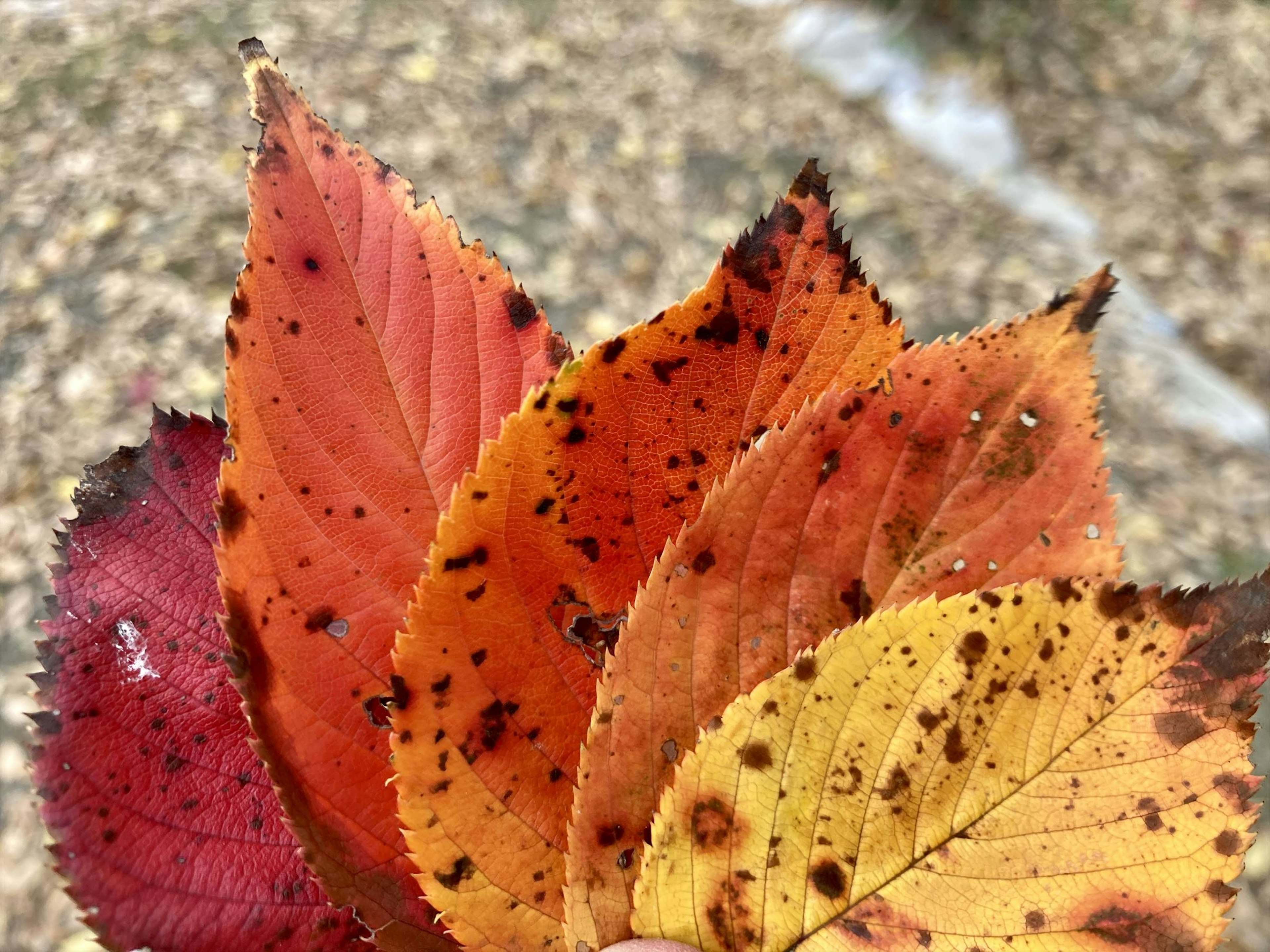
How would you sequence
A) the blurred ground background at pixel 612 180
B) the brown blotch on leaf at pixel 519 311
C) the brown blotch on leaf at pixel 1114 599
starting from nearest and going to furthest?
the brown blotch on leaf at pixel 1114 599 < the brown blotch on leaf at pixel 519 311 < the blurred ground background at pixel 612 180

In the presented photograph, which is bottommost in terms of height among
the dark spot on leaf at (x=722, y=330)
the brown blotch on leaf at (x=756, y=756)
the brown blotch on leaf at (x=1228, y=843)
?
the brown blotch on leaf at (x=756, y=756)

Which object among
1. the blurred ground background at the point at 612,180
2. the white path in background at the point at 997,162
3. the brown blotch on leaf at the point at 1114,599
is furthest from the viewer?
the white path in background at the point at 997,162

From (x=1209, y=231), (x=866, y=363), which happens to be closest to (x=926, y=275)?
(x=1209, y=231)

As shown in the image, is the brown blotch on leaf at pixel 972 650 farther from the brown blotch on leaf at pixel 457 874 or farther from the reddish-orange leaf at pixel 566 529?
the brown blotch on leaf at pixel 457 874

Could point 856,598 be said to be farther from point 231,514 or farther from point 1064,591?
point 231,514

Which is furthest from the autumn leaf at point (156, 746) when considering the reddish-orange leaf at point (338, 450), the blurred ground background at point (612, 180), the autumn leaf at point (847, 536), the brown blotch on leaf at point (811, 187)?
the blurred ground background at point (612, 180)
